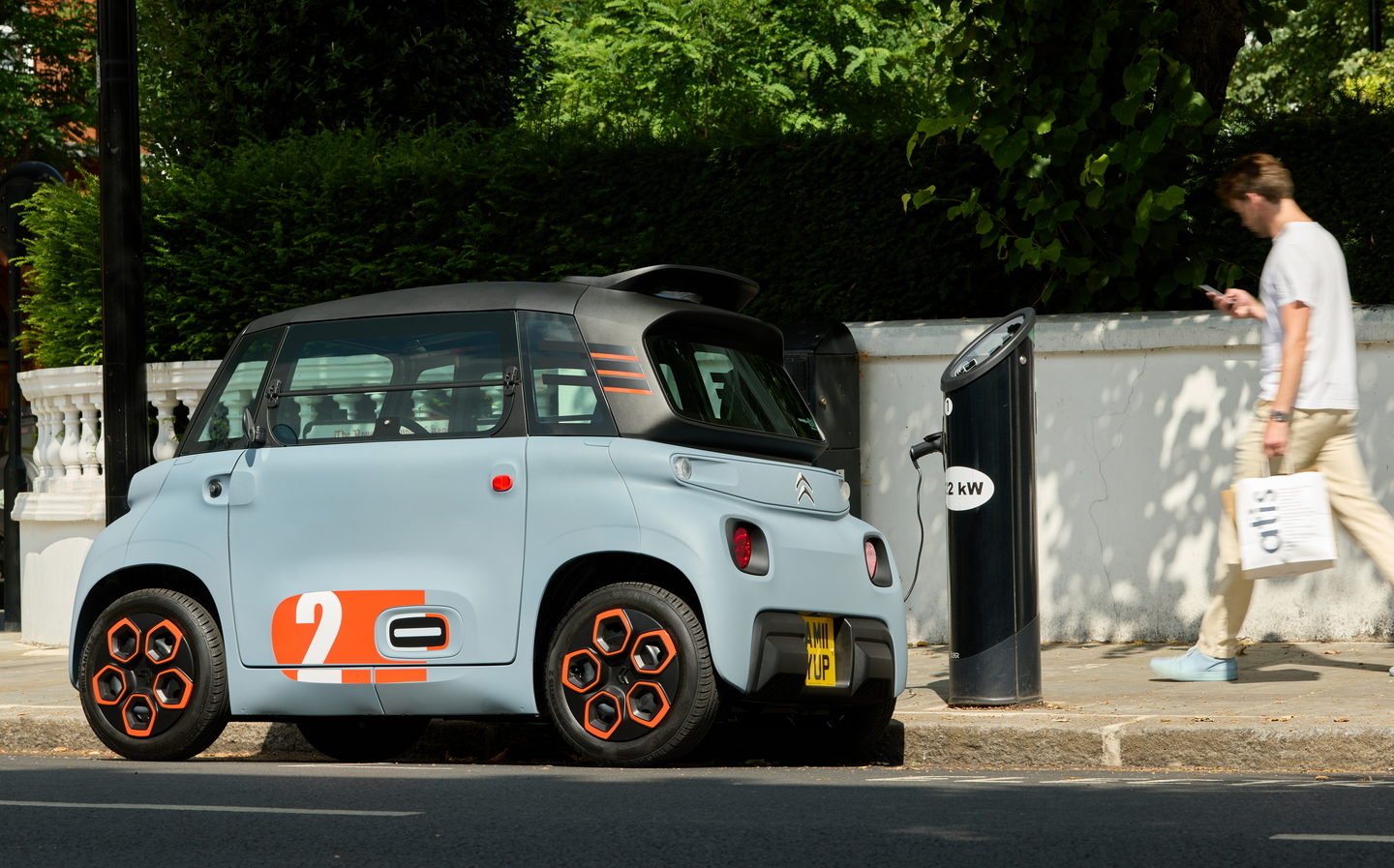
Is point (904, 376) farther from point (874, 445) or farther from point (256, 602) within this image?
point (256, 602)

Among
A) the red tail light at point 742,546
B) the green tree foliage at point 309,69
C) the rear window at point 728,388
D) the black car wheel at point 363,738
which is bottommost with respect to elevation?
the black car wheel at point 363,738

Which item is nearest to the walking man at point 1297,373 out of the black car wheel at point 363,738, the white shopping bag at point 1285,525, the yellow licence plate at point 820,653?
the white shopping bag at point 1285,525

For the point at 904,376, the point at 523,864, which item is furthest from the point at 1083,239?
the point at 523,864

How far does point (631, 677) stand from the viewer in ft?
19.7

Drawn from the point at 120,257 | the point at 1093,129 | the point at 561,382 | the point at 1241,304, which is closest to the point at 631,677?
the point at 561,382

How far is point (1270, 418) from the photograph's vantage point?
269 inches

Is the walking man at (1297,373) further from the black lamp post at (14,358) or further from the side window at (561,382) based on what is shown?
the black lamp post at (14,358)

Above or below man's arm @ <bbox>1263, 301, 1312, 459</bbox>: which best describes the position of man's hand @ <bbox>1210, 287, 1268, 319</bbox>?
above

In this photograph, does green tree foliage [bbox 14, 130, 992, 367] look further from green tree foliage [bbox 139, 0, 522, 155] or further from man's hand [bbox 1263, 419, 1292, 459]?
man's hand [bbox 1263, 419, 1292, 459]

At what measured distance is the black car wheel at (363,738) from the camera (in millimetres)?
7273

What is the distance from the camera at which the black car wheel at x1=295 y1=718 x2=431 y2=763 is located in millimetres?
7273

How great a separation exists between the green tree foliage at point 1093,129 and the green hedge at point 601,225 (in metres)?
0.18

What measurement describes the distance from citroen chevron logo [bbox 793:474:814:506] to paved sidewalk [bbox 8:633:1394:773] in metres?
0.98

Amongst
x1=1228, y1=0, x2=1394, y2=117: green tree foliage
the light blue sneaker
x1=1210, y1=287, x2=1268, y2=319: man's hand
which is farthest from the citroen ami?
x1=1228, y1=0, x2=1394, y2=117: green tree foliage
